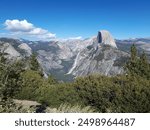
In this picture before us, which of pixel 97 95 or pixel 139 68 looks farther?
pixel 139 68

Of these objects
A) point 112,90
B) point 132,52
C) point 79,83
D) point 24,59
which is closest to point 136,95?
point 112,90

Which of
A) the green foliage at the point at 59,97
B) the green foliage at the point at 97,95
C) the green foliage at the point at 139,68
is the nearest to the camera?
the green foliage at the point at 97,95

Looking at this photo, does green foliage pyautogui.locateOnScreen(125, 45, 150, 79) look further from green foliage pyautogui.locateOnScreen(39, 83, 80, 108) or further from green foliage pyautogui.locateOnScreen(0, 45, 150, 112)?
green foliage pyautogui.locateOnScreen(39, 83, 80, 108)

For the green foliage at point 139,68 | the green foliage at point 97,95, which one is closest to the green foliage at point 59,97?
the green foliage at point 97,95

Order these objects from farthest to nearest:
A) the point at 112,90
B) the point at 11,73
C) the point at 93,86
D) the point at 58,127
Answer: the point at 93,86 < the point at 112,90 < the point at 11,73 < the point at 58,127

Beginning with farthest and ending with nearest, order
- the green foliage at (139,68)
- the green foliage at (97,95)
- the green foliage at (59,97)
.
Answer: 1. the green foliage at (139,68)
2. the green foliage at (59,97)
3. the green foliage at (97,95)

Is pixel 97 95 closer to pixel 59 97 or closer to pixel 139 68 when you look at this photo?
pixel 59 97

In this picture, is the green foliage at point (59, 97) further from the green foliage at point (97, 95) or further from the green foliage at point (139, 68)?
the green foliage at point (139, 68)

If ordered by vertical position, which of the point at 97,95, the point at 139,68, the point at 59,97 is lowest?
the point at 59,97

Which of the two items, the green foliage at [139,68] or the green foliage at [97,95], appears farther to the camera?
the green foliage at [139,68]

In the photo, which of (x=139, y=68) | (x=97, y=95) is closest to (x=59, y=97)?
(x=97, y=95)

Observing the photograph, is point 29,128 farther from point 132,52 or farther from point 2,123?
point 132,52
